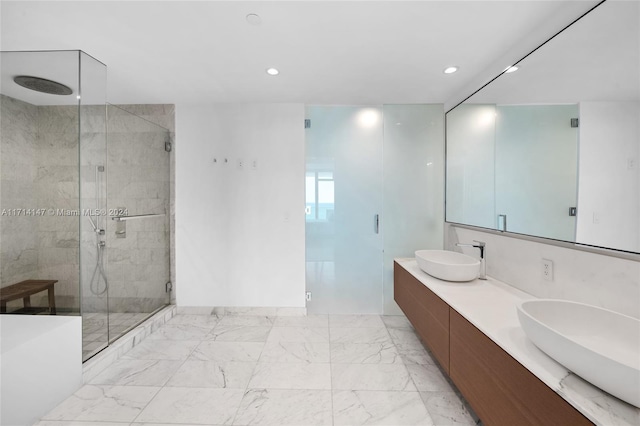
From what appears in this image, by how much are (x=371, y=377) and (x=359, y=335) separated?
635 millimetres

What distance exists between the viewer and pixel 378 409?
159 centimetres

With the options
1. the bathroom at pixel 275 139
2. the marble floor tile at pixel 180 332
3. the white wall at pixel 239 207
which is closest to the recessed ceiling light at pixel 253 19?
the bathroom at pixel 275 139

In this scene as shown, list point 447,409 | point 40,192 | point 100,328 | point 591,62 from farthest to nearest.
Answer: point 100,328, point 40,192, point 447,409, point 591,62

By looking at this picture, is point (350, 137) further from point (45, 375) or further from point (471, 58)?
point (45, 375)

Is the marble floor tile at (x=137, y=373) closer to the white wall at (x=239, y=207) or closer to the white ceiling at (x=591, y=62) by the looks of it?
the white wall at (x=239, y=207)

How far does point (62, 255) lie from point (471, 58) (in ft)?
11.5

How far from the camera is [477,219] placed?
2.31 m

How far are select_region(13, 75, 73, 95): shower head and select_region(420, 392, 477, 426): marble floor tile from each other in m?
3.23

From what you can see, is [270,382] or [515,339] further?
[270,382]

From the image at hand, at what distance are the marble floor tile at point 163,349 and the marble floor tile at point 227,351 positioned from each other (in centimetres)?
9

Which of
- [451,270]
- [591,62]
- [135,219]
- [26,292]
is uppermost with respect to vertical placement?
[591,62]

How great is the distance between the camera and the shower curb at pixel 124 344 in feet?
6.16

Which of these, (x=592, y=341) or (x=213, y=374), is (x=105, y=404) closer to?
(x=213, y=374)

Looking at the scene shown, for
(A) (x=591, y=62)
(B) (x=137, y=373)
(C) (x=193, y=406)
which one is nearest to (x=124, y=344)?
(B) (x=137, y=373)
